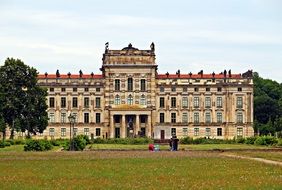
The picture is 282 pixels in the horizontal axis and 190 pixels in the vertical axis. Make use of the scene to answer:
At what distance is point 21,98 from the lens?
85.5m

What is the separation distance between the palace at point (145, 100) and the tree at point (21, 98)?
1649 cm

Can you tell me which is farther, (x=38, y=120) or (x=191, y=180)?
(x=38, y=120)

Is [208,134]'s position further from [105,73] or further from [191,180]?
[191,180]

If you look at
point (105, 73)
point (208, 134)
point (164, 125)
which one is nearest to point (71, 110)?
point (105, 73)

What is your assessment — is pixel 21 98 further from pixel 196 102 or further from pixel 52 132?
pixel 196 102

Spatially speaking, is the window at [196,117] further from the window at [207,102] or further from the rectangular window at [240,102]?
the rectangular window at [240,102]

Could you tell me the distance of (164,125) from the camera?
104 meters

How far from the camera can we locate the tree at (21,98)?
277 feet

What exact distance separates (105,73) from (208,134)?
1813cm

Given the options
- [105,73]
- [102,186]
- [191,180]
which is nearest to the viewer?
[102,186]

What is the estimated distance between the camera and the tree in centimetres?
8456

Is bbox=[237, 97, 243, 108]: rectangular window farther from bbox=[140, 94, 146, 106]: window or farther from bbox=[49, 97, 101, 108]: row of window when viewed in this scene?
bbox=[49, 97, 101, 108]: row of window

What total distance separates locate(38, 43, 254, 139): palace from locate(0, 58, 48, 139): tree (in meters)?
16.5

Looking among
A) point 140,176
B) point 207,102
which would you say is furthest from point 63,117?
point 140,176
